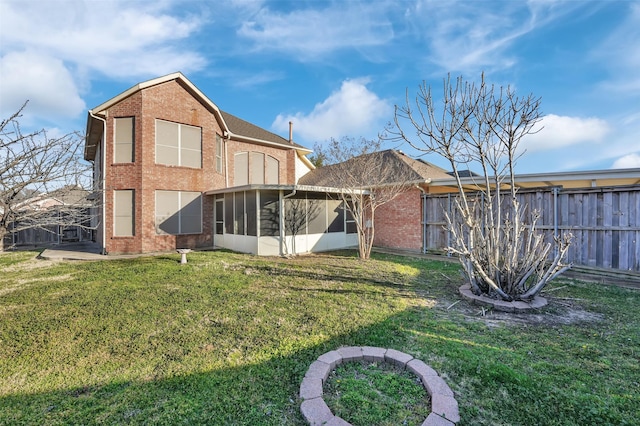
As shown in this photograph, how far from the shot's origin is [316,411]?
2.23 m

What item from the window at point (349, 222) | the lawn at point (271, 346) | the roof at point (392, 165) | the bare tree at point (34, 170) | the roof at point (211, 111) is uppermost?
the roof at point (211, 111)

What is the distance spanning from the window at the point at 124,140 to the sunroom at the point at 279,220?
3.26 metres

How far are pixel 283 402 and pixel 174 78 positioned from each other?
41.7 feet

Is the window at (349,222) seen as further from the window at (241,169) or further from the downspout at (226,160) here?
the downspout at (226,160)

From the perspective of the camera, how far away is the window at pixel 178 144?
1124cm

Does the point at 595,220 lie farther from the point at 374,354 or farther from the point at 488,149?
the point at 374,354

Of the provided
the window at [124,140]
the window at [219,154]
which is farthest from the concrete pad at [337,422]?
the window at [219,154]

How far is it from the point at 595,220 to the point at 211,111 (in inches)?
546

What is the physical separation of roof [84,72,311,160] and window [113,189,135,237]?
1.97 meters

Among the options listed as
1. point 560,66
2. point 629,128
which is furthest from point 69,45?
point 629,128

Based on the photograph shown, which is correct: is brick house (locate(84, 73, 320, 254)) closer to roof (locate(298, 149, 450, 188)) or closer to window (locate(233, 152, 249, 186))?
window (locate(233, 152, 249, 186))

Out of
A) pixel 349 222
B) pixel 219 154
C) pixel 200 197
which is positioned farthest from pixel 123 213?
pixel 349 222

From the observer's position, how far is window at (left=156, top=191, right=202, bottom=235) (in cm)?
1123

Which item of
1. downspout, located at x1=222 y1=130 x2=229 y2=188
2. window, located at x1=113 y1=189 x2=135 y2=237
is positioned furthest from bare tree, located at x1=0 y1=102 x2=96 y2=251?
downspout, located at x1=222 y1=130 x2=229 y2=188
